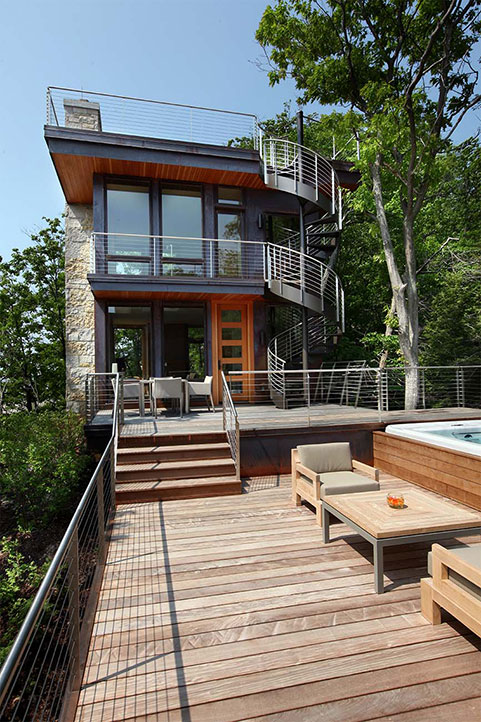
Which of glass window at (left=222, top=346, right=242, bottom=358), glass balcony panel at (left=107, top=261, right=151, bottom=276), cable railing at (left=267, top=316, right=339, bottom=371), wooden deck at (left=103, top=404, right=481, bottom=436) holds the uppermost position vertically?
glass balcony panel at (left=107, top=261, right=151, bottom=276)

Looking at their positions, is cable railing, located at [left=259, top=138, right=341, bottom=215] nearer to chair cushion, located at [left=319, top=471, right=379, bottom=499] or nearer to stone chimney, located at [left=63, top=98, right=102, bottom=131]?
stone chimney, located at [left=63, top=98, right=102, bottom=131]

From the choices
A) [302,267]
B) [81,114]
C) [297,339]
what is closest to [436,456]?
[302,267]

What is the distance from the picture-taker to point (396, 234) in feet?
46.6

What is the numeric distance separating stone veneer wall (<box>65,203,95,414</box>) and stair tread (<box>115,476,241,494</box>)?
5559mm

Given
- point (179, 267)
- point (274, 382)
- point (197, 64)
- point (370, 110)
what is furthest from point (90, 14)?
point (274, 382)

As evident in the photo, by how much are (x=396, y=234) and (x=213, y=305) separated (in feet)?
25.6

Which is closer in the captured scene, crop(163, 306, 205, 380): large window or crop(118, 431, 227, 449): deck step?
crop(118, 431, 227, 449): deck step

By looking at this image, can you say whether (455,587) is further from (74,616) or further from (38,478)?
(38,478)

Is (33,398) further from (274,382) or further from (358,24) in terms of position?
(358,24)

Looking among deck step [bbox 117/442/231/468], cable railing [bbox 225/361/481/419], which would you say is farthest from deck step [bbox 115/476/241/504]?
cable railing [bbox 225/361/481/419]

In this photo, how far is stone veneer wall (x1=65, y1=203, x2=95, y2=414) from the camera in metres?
10.5

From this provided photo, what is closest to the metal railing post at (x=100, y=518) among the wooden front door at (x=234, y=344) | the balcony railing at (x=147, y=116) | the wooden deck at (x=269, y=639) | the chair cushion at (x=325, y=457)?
the wooden deck at (x=269, y=639)

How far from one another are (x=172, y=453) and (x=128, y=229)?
658 cm

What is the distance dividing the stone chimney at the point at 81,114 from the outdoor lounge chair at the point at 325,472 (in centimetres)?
1044
